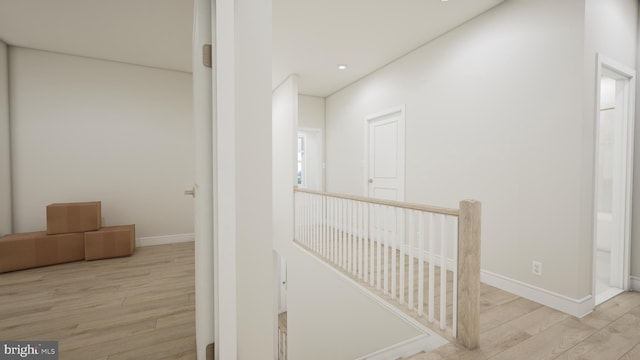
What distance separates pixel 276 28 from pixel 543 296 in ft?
11.9

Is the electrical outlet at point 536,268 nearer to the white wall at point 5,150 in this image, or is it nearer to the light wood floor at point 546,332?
the light wood floor at point 546,332

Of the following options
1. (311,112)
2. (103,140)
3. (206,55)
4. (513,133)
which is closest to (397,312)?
(513,133)

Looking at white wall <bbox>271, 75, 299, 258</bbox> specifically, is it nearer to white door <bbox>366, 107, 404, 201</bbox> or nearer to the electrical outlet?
white door <bbox>366, 107, 404, 201</bbox>

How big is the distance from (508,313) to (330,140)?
4.06 m

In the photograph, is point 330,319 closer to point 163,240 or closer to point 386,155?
point 386,155

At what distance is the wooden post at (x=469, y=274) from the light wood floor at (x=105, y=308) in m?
1.67

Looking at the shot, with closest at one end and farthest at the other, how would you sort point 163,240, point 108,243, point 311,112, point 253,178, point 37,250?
point 253,178 < point 37,250 < point 108,243 < point 163,240 < point 311,112

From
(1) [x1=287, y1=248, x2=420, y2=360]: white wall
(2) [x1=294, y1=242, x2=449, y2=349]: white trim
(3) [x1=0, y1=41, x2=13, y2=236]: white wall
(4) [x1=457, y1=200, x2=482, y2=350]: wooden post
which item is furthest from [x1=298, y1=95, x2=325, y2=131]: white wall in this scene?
(4) [x1=457, y1=200, x2=482, y2=350]: wooden post

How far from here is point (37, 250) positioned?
10.2ft

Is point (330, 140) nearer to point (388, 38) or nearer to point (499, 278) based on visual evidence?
point (388, 38)

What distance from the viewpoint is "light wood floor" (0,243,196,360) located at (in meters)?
1.70

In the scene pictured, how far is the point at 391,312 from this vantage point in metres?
2.17

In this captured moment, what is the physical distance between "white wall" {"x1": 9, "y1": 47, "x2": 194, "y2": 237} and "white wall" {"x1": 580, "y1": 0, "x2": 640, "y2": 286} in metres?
4.71

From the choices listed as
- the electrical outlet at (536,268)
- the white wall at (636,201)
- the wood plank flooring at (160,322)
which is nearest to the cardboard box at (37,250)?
the wood plank flooring at (160,322)
